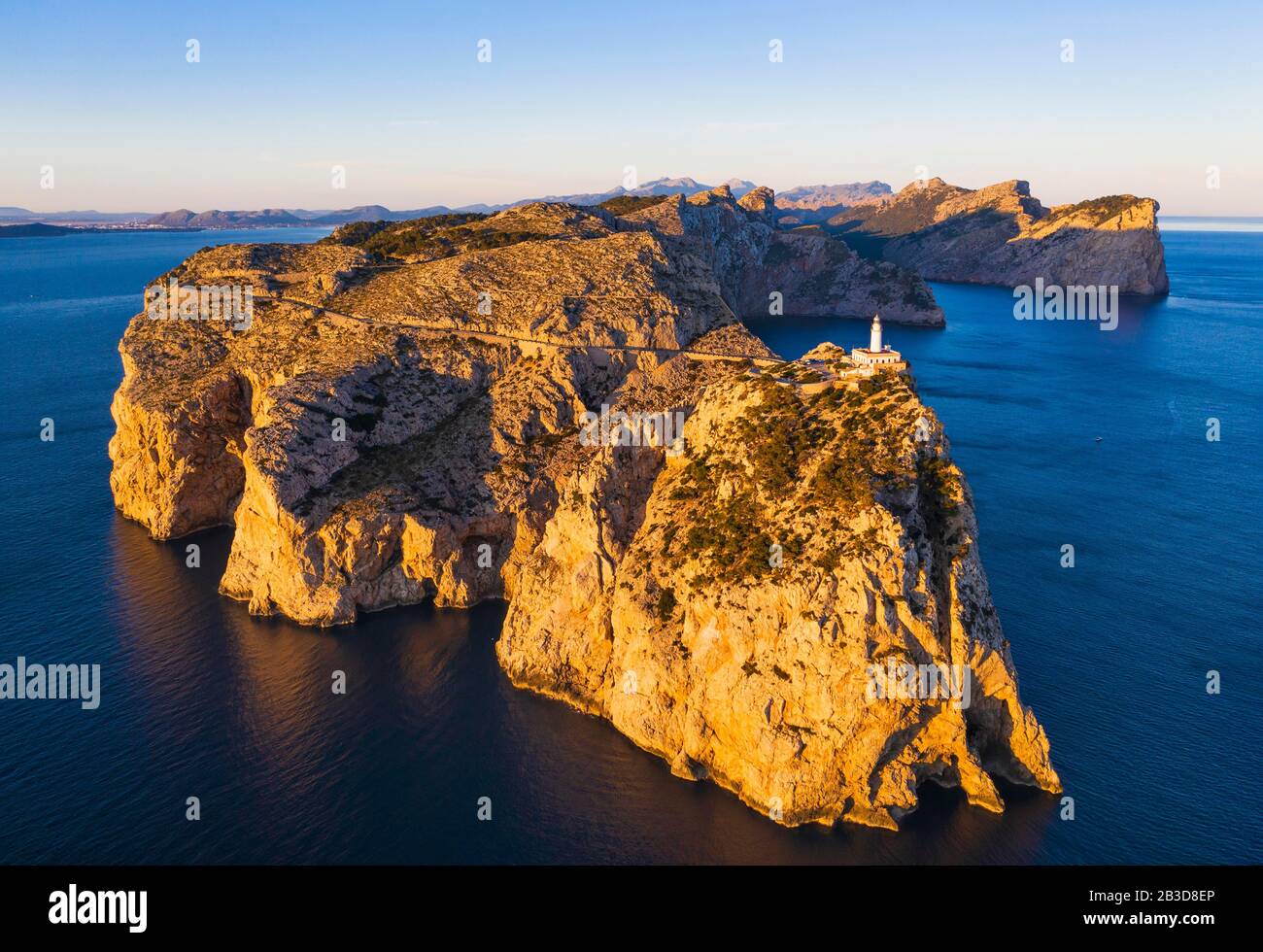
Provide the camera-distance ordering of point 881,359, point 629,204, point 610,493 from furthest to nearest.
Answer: point 629,204, point 881,359, point 610,493

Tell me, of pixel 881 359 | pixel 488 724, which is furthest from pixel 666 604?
pixel 881 359

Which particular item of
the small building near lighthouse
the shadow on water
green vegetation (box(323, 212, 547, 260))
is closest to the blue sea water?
the shadow on water

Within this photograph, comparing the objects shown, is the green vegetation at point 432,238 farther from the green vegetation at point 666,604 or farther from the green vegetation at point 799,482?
the green vegetation at point 666,604

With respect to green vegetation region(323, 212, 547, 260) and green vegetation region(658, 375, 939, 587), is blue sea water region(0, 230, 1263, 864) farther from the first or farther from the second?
green vegetation region(323, 212, 547, 260)

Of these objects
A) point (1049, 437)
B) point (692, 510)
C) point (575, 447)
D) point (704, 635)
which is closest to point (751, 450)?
point (692, 510)

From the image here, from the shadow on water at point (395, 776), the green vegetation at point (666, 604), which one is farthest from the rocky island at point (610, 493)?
the shadow on water at point (395, 776)

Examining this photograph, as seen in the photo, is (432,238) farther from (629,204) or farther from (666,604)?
(666,604)
